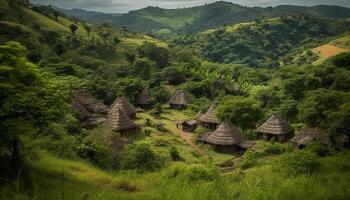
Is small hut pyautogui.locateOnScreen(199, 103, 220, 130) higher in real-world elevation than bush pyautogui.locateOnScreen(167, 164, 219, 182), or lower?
lower

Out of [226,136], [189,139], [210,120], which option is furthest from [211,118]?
[226,136]

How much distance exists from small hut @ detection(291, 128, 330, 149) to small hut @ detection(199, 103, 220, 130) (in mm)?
10635

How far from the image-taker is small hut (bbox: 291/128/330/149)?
34312 millimetres

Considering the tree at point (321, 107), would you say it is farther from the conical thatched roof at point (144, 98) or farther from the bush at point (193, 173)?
the conical thatched roof at point (144, 98)

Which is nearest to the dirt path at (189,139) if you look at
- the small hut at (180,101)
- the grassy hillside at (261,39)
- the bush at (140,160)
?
the small hut at (180,101)

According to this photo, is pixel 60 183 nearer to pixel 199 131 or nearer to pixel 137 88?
pixel 199 131

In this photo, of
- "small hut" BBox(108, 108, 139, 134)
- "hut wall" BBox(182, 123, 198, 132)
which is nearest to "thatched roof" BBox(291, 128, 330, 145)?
"hut wall" BBox(182, 123, 198, 132)

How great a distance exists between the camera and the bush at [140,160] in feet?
68.7

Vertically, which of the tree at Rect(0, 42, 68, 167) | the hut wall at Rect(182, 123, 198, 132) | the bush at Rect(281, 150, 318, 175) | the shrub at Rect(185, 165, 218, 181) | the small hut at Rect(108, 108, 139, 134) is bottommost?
the hut wall at Rect(182, 123, 198, 132)

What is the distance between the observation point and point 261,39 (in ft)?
510

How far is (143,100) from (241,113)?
18.9m

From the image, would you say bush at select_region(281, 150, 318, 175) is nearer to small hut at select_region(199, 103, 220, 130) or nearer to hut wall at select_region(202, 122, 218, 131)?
small hut at select_region(199, 103, 220, 130)

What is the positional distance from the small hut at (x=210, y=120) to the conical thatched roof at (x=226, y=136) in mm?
6426

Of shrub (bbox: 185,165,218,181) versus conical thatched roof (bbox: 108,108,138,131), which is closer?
shrub (bbox: 185,165,218,181)
